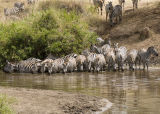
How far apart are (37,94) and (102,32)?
2196 cm

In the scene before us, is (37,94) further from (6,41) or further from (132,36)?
(132,36)

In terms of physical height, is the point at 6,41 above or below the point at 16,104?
above

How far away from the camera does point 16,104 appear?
10.3 m

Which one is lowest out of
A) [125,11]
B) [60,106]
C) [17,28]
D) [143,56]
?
[60,106]

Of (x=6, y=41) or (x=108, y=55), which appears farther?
(x=6, y=41)

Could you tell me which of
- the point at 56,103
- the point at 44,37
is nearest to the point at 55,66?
the point at 44,37

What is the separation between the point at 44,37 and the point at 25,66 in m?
2.65

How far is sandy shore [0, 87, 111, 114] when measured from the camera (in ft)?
32.9

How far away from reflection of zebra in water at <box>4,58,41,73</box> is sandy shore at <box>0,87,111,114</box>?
946 cm

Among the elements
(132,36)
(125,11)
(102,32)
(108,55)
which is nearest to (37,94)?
(108,55)

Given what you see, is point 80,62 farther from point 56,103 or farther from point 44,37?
point 56,103

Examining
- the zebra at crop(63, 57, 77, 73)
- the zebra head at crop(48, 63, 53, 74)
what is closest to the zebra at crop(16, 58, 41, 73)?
the zebra head at crop(48, 63, 53, 74)

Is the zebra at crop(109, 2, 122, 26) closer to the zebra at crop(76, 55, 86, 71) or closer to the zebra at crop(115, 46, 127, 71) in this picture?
the zebra at crop(115, 46, 127, 71)

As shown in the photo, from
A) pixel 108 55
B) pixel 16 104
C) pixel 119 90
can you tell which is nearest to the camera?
pixel 16 104
